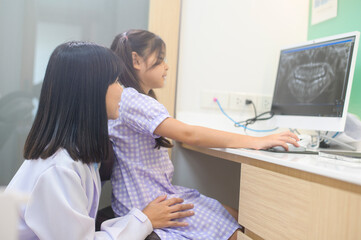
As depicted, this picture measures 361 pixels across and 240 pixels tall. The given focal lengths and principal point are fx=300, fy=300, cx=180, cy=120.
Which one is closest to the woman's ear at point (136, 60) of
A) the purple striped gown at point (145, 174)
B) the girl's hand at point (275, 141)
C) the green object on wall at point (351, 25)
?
the purple striped gown at point (145, 174)

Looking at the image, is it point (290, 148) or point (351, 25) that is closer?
point (290, 148)

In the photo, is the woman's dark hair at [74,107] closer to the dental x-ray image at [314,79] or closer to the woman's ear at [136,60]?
the woman's ear at [136,60]

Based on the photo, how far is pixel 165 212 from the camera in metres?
0.93

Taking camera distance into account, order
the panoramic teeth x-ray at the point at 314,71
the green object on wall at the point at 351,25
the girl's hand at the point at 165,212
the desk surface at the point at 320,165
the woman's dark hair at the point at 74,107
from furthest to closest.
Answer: the green object on wall at the point at 351,25, the panoramic teeth x-ray at the point at 314,71, the girl's hand at the point at 165,212, the woman's dark hair at the point at 74,107, the desk surface at the point at 320,165

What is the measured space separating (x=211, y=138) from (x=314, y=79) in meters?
0.66

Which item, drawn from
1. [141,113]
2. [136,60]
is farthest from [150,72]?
[141,113]

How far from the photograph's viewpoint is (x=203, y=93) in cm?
162

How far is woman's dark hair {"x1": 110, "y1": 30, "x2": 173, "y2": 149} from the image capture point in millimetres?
1133

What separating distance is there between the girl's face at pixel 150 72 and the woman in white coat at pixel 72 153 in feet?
0.90

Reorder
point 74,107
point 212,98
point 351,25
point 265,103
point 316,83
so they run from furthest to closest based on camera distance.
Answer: point 265,103
point 212,98
point 351,25
point 316,83
point 74,107

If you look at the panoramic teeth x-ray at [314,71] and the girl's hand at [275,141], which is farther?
the panoramic teeth x-ray at [314,71]

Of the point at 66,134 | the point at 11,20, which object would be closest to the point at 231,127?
the point at 66,134

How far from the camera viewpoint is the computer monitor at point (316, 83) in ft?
3.95

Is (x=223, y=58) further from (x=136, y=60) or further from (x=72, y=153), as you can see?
(x=72, y=153)
